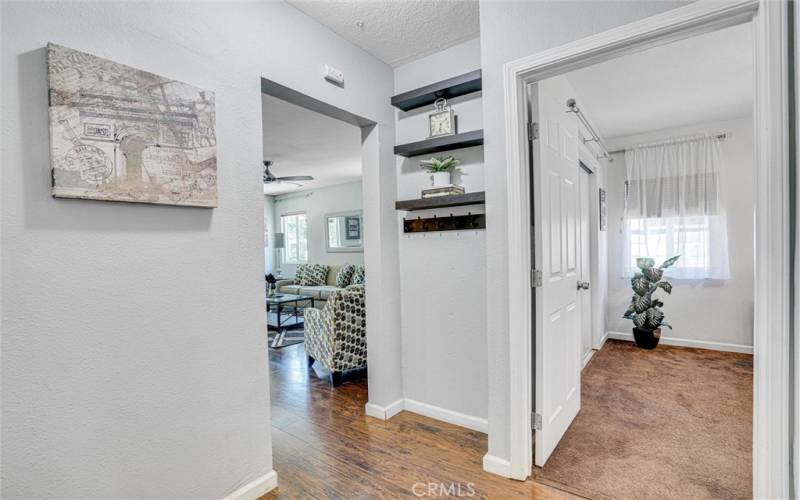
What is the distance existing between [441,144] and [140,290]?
179cm

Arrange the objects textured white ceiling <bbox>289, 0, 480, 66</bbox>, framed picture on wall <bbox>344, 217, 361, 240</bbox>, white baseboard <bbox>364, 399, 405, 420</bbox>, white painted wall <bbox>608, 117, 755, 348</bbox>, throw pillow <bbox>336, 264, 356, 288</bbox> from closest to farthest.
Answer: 1. textured white ceiling <bbox>289, 0, 480, 66</bbox>
2. white baseboard <bbox>364, 399, 405, 420</bbox>
3. white painted wall <bbox>608, 117, 755, 348</bbox>
4. throw pillow <bbox>336, 264, 356, 288</bbox>
5. framed picture on wall <bbox>344, 217, 361, 240</bbox>

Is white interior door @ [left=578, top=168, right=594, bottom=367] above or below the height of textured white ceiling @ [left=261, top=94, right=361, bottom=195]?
below

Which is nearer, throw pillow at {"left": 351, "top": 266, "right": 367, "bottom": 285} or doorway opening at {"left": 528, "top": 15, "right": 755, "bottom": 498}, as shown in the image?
doorway opening at {"left": 528, "top": 15, "right": 755, "bottom": 498}

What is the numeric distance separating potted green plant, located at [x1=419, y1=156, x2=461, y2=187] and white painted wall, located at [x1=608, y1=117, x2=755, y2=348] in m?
3.31

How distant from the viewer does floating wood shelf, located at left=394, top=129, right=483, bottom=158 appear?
2344mm

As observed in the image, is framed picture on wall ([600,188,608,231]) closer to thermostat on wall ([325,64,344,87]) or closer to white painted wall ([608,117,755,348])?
white painted wall ([608,117,755,348])

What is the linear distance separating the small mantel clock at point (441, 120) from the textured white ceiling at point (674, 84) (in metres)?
1.10

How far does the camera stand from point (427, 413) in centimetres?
270

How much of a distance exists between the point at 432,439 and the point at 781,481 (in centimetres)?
159

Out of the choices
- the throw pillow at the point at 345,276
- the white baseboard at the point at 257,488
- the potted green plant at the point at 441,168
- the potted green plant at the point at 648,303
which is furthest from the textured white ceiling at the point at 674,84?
the throw pillow at the point at 345,276

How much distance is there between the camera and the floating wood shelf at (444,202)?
7.64 ft

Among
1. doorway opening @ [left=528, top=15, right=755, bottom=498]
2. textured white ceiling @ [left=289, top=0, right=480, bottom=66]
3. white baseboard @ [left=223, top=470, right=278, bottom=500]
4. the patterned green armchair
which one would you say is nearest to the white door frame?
doorway opening @ [left=528, top=15, right=755, bottom=498]

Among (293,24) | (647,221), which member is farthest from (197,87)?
(647,221)

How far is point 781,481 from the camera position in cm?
133
